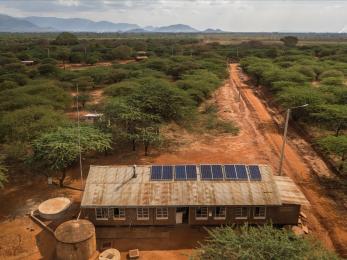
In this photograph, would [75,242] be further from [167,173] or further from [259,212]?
[259,212]

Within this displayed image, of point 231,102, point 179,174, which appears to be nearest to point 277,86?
point 231,102

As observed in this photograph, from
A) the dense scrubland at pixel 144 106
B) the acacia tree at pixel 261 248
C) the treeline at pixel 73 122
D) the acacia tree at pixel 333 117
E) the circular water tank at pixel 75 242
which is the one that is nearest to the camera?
the acacia tree at pixel 261 248

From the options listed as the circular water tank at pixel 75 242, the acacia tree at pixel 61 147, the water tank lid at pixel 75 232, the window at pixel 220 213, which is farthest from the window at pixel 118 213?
the acacia tree at pixel 61 147

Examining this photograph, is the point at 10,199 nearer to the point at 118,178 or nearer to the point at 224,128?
the point at 118,178

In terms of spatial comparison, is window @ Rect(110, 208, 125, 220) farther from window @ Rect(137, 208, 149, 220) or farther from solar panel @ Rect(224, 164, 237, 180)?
solar panel @ Rect(224, 164, 237, 180)

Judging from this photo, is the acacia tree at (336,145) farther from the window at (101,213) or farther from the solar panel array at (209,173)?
the window at (101,213)

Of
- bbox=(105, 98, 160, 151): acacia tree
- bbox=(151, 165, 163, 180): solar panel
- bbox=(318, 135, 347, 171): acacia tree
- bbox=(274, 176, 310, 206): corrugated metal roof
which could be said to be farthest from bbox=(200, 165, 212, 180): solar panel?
bbox=(318, 135, 347, 171): acacia tree
